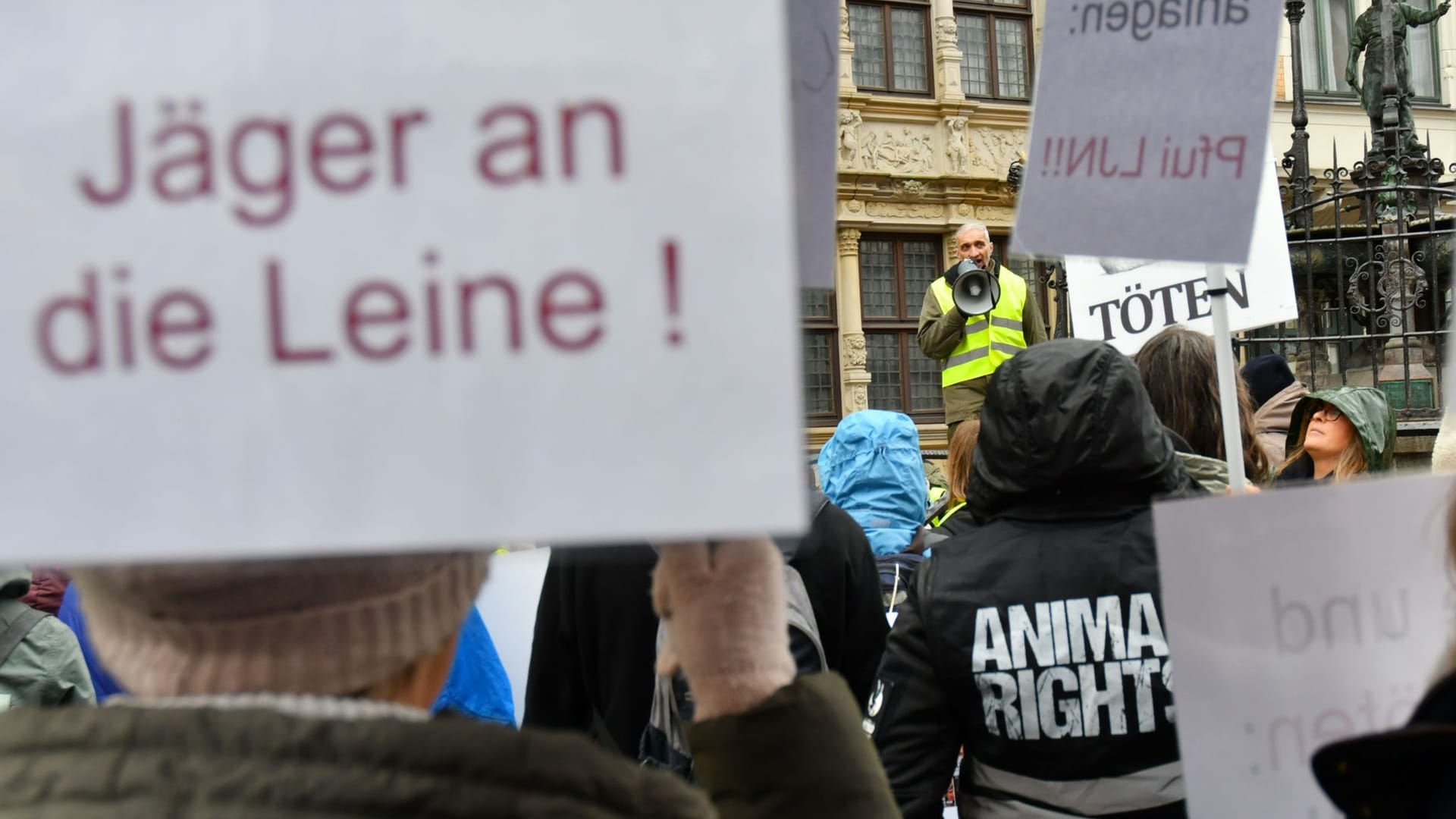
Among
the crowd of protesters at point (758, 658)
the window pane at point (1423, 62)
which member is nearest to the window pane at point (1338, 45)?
the window pane at point (1423, 62)

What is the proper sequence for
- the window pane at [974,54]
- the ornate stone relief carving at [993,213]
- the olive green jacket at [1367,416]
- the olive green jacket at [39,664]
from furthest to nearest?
1. the window pane at [974,54]
2. the ornate stone relief carving at [993,213]
3. the olive green jacket at [1367,416]
4. the olive green jacket at [39,664]

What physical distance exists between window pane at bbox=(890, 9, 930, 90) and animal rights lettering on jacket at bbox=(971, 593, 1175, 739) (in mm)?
13857

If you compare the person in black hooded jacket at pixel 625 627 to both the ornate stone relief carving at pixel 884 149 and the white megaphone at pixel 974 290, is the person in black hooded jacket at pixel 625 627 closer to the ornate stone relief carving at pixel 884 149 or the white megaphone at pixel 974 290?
the white megaphone at pixel 974 290

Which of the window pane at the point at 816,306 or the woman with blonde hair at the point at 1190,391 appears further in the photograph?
the window pane at the point at 816,306

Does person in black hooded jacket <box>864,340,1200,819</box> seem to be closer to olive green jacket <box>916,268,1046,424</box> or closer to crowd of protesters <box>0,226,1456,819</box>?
crowd of protesters <box>0,226,1456,819</box>

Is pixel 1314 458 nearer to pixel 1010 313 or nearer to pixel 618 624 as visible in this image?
pixel 618 624

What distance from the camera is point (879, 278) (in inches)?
606

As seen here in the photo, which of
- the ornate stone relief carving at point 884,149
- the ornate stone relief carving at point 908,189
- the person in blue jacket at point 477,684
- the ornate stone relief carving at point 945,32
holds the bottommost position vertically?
the person in blue jacket at point 477,684

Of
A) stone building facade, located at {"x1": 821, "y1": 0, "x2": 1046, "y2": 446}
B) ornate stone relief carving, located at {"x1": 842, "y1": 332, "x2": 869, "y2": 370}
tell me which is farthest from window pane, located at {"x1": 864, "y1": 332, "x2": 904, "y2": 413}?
ornate stone relief carving, located at {"x1": 842, "y1": 332, "x2": 869, "y2": 370}

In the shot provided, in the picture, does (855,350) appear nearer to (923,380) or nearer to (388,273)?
(923,380)

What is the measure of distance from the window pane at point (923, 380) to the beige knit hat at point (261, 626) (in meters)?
14.4

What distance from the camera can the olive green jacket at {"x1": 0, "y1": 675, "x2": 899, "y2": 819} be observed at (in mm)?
957

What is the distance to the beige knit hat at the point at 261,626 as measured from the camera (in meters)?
1.01

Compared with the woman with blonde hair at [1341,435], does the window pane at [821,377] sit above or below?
above
